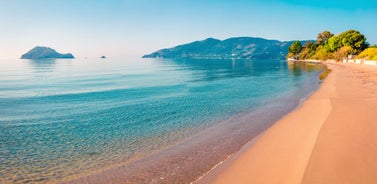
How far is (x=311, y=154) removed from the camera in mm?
9586

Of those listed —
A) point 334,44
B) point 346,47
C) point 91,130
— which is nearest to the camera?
point 91,130

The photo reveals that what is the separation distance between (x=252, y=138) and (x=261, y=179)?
17.8 ft

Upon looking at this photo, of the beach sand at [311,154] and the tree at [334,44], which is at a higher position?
the tree at [334,44]

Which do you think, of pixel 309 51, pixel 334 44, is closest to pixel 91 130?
pixel 334 44

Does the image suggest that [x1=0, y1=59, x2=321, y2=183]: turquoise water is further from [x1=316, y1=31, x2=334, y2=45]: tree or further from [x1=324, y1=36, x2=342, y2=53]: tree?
[x1=316, y1=31, x2=334, y2=45]: tree

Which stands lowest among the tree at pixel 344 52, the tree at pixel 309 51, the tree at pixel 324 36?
the tree at pixel 344 52

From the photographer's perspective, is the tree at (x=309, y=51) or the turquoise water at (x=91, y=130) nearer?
the turquoise water at (x=91, y=130)

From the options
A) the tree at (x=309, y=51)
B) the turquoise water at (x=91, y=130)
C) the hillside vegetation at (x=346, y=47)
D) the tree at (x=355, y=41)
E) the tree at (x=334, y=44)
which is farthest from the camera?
the tree at (x=309, y=51)

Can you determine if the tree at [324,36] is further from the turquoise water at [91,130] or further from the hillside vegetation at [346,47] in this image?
the turquoise water at [91,130]

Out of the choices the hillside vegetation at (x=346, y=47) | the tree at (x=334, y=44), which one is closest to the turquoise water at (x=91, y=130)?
the hillside vegetation at (x=346, y=47)

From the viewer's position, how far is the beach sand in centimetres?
790

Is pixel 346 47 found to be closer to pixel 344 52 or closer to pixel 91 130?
pixel 344 52

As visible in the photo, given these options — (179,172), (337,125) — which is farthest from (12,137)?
(337,125)

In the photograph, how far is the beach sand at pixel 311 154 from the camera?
790 centimetres
